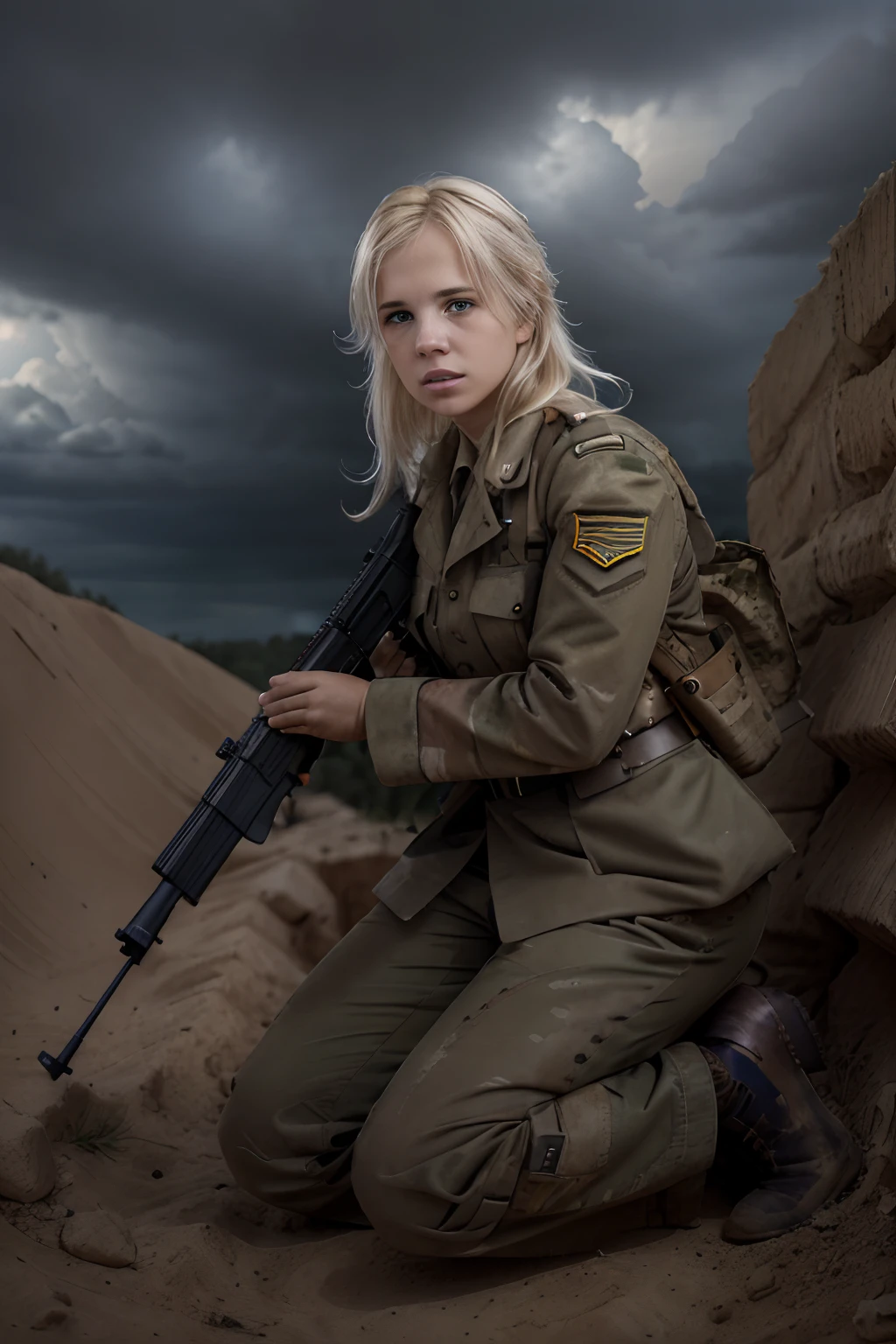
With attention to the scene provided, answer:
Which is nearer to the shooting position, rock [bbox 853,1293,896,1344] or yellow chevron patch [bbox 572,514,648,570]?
rock [bbox 853,1293,896,1344]

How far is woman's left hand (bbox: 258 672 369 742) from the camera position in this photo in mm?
2057

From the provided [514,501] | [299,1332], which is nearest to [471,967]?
[299,1332]

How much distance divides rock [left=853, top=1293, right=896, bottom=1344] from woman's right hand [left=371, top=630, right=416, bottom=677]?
53.2 inches

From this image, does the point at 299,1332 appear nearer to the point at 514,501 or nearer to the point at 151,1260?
the point at 151,1260

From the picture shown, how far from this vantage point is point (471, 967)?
2.26 meters

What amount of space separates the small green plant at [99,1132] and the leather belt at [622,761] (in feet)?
3.93

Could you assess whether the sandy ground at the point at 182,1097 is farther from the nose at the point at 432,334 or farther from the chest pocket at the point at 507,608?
the nose at the point at 432,334

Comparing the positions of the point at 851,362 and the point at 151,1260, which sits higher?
the point at 851,362

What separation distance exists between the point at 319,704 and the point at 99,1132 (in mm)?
1104

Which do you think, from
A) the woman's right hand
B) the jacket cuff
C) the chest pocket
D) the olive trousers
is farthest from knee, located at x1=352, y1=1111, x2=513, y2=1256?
the woman's right hand

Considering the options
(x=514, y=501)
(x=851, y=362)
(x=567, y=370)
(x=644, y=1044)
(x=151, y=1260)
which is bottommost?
(x=151, y=1260)

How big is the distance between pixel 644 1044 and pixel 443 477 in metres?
1.13

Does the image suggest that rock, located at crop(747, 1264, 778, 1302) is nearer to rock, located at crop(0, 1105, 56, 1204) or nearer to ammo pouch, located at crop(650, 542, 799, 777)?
ammo pouch, located at crop(650, 542, 799, 777)

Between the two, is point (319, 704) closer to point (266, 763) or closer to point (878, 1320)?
point (266, 763)
